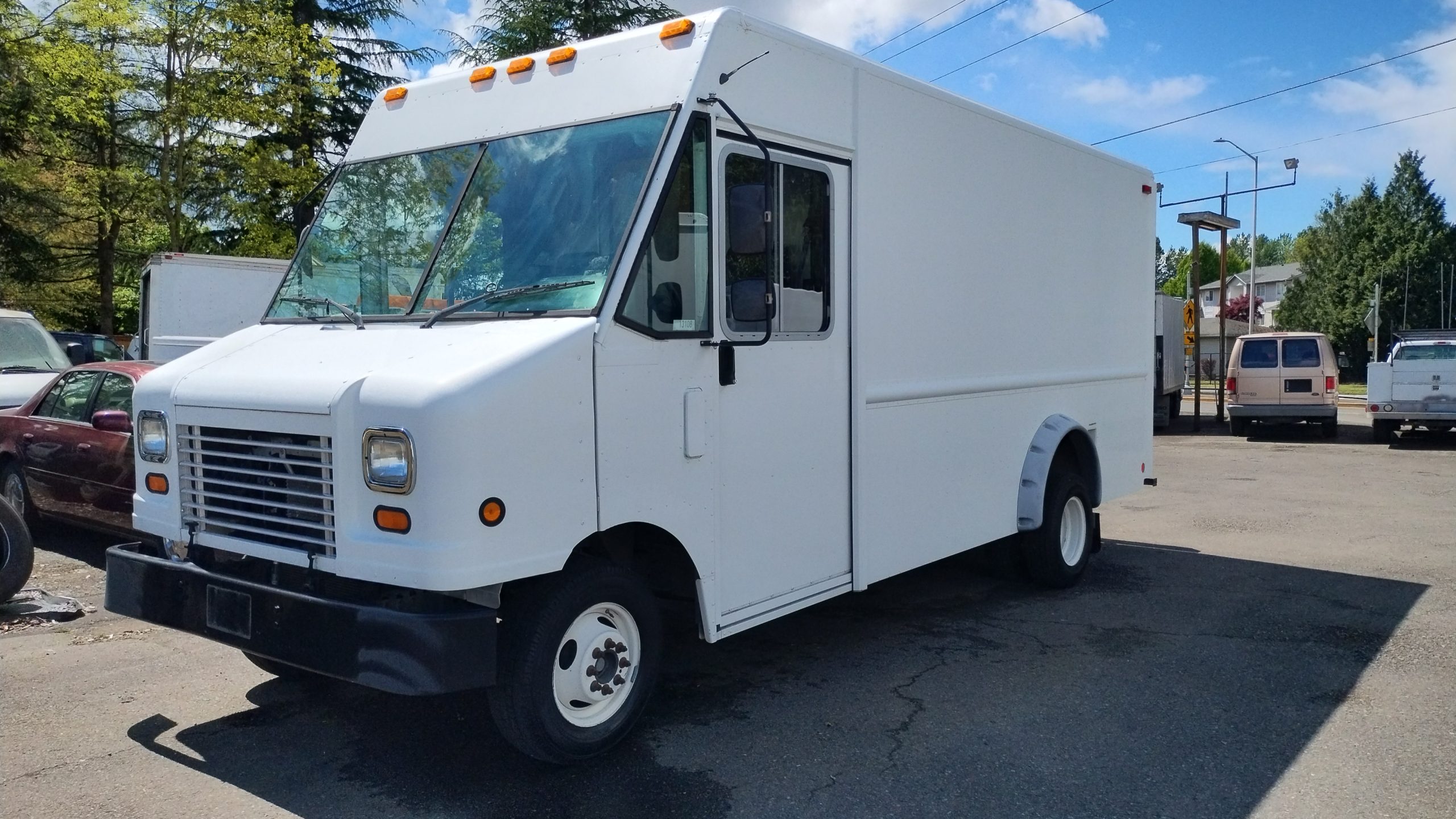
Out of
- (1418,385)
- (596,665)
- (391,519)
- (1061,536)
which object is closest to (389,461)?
Answer: (391,519)

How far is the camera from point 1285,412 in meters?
20.0

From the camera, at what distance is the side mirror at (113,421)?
744 cm

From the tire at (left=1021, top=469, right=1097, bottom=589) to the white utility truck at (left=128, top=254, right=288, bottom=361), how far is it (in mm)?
10618

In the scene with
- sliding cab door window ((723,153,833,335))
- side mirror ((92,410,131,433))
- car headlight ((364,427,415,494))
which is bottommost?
side mirror ((92,410,131,433))

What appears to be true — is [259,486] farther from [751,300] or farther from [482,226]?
[751,300]

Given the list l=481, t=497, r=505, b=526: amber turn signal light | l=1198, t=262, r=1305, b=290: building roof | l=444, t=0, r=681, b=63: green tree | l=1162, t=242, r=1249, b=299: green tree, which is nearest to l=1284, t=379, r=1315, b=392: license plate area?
l=444, t=0, r=681, b=63: green tree

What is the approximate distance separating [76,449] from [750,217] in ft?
20.2

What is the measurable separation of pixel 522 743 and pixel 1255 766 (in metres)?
2.95

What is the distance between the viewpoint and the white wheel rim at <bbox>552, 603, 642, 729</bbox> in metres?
4.27

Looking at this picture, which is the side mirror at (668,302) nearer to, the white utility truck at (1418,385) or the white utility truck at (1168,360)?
the white utility truck at (1418,385)

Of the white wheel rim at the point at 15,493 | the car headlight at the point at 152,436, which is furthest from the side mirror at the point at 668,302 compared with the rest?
the white wheel rim at the point at 15,493

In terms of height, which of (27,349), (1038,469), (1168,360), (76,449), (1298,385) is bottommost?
(1298,385)

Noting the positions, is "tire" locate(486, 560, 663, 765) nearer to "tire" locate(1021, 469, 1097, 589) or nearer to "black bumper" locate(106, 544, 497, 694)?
"black bumper" locate(106, 544, 497, 694)

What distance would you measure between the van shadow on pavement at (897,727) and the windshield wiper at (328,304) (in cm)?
180
